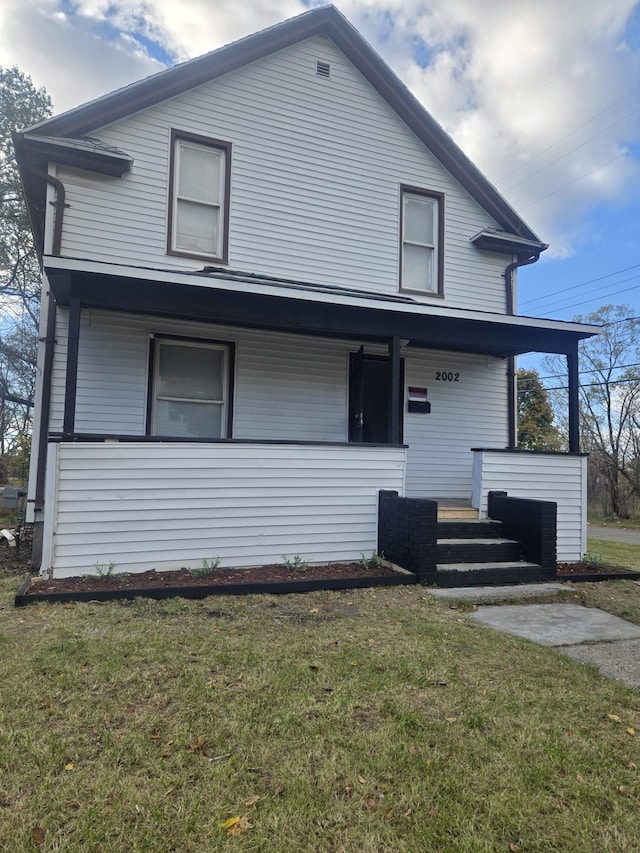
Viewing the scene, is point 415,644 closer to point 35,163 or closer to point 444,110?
point 35,163

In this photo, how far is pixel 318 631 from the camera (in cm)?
413

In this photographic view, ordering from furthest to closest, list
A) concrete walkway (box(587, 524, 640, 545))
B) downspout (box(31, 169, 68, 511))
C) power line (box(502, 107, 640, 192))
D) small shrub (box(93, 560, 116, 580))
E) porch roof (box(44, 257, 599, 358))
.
Result: power line (box(502, 107, 640, 192))
concrete walkway (box(587, 524, 640, 545))
downspout (box(31, 169, 68, 511))
porch roof (box(44, 257, 599, 358))
small shrub (box(93, 560, 116, 580))

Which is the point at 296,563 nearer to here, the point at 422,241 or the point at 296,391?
the point at 296,391

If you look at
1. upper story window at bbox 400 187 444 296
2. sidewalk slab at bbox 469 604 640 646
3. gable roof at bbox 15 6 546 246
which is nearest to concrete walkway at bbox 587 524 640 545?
gable roof at bbox 15 6 546 246

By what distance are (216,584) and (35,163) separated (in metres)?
5.98

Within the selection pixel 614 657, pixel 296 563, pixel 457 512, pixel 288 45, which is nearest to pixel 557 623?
pixel 614 657

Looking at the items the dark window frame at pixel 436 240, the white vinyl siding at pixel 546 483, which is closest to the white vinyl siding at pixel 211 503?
the white vinyl siding at pixel 546 483

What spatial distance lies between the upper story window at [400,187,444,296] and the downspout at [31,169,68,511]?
5.14m

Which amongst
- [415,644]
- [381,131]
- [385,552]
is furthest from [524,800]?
[381,131]

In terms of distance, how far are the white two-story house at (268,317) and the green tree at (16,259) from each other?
8.02m

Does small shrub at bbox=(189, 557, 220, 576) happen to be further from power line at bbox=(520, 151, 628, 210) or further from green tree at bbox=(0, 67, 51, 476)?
power line at bbox=(520, 151, 628, 210)

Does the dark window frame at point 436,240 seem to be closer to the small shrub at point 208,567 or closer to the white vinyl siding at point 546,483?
the white vinyl siding at point 546,483

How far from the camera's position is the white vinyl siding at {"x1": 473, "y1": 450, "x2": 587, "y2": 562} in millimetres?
7074

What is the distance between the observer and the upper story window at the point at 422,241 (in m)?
9.05
